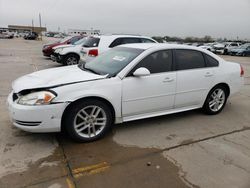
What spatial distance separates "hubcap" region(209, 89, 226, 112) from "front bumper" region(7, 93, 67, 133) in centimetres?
312

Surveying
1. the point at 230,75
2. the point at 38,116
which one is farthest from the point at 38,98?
the point at 230,75

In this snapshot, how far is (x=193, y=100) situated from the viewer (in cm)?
453

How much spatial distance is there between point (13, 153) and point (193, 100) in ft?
10.7

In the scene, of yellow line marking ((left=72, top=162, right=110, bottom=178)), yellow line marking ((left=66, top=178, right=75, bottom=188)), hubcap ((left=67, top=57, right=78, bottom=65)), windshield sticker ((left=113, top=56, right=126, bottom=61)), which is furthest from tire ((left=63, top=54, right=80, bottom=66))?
yellow line marking ((left=66, top=178, right=75, bottom=188))

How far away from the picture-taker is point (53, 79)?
358 cm

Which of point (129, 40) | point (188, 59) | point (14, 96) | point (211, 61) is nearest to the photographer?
point (14, 96)

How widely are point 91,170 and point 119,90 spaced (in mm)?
1299

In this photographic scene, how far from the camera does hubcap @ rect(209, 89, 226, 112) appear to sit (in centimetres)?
486

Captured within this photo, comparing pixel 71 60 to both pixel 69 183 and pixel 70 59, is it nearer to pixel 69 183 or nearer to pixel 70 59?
A: pixel 70 59

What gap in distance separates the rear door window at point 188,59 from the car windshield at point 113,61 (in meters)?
0.77

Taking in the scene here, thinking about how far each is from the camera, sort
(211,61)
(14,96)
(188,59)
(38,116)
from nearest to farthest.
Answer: (38,116) → (14,96) → (188,59) → (211,61)

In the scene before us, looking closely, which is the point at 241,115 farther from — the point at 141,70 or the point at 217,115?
the point at 141,70

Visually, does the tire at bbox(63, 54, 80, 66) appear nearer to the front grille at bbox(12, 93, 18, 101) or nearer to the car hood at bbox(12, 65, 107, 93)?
the car hood at bbox(12, 65, 107, 93)

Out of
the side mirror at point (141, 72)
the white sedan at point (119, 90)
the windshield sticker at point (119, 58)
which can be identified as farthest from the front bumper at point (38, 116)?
the windshield sticker at point (119, 58)
